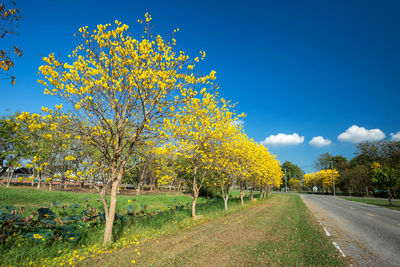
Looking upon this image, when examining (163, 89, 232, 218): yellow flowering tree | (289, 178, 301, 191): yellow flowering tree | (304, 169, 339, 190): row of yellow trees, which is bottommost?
(289, 178, 301, 191): yellow flowering tree

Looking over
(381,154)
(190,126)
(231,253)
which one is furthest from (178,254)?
(381,154)

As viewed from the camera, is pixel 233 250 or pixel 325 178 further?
pixel 325 178

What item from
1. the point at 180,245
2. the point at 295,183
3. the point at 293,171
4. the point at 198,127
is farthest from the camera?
the point at 293,171

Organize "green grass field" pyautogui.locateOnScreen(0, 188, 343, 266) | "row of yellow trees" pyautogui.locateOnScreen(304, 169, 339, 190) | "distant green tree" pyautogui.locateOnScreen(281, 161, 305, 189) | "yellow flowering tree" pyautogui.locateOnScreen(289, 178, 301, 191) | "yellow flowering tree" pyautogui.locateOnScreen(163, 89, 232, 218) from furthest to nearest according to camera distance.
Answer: "distant green tree" pyautogui.locateOnScreen(281, 161, 305, 189)
"yellow flowering tree" pyautogui.locateOnScreen(289, 178, 301, 191)
"row of yellow trees" pyautogui.locateOnScreen(304, 169, 339, 190)
"yellow flowering tree" pyautogui.locateOnScreen(163, 89, 232, 218)
"green grass field" pyautogui.locateOnScreen(0, 188, 343, 266)

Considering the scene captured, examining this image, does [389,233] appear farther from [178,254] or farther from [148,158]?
[148,158]

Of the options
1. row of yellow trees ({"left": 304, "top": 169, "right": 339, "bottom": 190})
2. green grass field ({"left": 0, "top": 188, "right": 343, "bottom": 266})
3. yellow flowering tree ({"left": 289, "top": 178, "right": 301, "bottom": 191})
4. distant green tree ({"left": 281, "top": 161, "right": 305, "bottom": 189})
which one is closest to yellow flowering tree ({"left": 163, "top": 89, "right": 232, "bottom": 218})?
green grass field ({"left": 0, "top": 188, "right": 343, "bottom": 266})

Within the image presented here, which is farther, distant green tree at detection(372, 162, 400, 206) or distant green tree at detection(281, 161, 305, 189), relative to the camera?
distant green tree at detection(281, 161, 305, 189)

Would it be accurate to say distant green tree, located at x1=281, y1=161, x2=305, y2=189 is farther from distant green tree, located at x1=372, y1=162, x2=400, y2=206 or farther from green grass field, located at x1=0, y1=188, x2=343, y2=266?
green grass field, located at x1=0, y1=188, x2=343, y2=266

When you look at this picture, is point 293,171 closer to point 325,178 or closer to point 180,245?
point 325,178

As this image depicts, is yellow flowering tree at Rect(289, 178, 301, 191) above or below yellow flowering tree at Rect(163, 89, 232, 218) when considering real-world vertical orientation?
below

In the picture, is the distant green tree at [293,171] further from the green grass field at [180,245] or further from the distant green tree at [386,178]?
the green grass field at [180,245]

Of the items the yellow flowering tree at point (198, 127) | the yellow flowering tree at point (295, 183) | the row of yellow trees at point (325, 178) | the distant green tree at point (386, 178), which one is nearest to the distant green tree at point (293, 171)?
the yellow flowering tree at point (295, 183)

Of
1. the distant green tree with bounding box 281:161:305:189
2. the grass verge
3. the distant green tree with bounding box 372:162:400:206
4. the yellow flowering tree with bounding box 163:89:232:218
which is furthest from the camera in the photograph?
the distant green tree with bounding box 281:161:305:189

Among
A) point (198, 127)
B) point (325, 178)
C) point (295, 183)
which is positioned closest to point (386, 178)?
point (198, 127)
